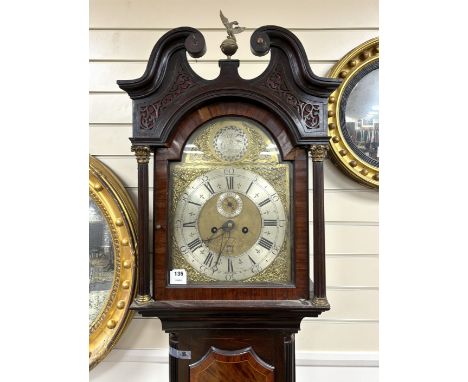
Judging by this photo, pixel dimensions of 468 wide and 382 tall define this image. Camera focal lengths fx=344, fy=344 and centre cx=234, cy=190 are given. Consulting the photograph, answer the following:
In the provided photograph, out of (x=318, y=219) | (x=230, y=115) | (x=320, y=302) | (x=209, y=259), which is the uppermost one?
(x=230, y=115)

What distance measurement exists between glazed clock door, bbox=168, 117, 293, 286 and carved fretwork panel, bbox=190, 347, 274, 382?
0.19 meters

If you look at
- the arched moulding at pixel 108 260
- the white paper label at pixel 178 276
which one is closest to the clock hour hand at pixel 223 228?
the white paper label at pixel 178 276

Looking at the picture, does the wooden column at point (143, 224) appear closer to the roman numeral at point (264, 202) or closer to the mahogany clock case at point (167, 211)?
the mahogany clock case at point (167, 211)

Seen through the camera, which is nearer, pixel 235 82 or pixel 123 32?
pixel 235 82

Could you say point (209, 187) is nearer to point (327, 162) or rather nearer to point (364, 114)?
point (327, 162)

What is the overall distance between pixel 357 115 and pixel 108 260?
1024 mm

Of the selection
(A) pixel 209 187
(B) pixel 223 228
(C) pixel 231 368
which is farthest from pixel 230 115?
(C) pixel 231 368

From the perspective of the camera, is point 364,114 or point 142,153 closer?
point 142,153

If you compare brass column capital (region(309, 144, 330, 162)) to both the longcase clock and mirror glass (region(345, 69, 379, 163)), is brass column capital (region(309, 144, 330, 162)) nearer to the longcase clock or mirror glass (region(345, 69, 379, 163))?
the longcase clock

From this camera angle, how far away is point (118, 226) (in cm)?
120

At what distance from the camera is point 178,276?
90 centimetres

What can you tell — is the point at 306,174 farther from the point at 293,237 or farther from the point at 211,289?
the point at 211,289

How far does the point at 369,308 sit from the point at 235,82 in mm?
930

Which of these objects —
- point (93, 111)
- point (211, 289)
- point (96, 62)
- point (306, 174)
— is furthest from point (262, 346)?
point (96, 62)
